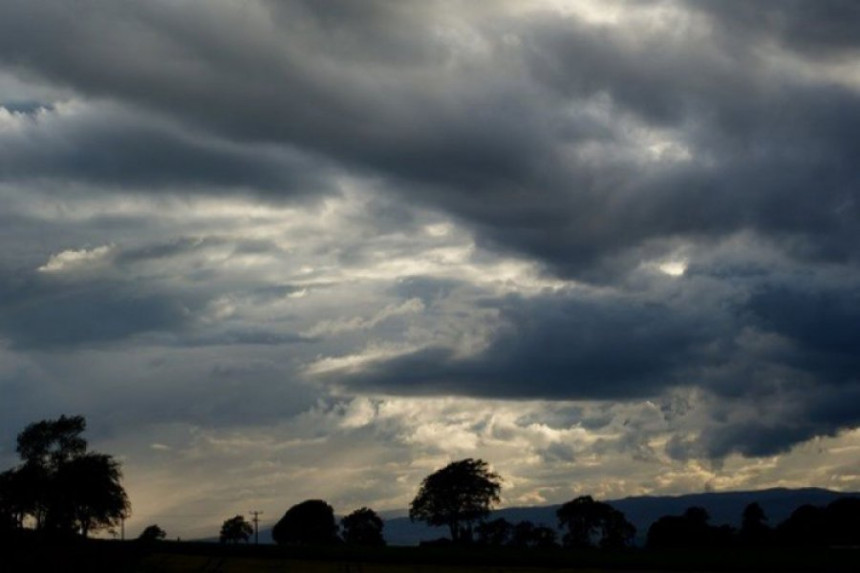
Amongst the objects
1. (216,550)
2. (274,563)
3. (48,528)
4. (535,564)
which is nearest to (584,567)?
(535,564)

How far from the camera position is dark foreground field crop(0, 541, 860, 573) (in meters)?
112

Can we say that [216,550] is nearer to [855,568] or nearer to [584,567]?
[584,567]

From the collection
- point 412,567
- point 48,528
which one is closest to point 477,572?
point 412,567

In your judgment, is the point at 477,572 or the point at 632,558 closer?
the point at 477,572

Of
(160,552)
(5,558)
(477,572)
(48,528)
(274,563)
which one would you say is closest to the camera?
(5,558)

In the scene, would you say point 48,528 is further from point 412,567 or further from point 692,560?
point 692,560

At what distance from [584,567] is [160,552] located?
55525 mm

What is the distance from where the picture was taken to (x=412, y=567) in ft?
415

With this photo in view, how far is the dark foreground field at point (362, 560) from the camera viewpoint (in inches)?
4424

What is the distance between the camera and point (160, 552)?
464ft

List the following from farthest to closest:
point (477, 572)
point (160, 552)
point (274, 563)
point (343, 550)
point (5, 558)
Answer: point (343, 550)
point (160, 552)
point (274, 563)
point (477, 572)
point (5, 558)

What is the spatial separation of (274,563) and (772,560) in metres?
64.3

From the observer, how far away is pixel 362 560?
137000 millimetres

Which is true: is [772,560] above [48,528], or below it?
below
